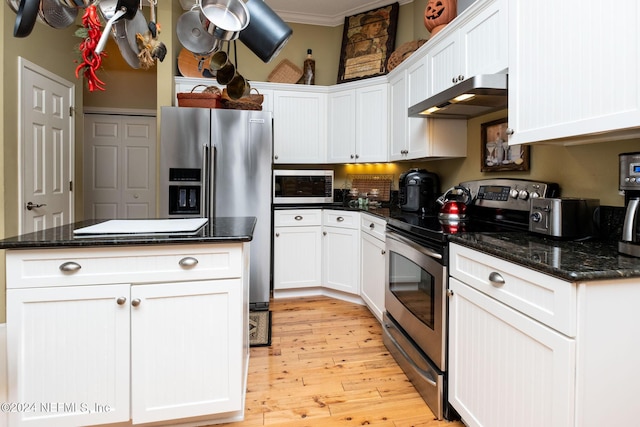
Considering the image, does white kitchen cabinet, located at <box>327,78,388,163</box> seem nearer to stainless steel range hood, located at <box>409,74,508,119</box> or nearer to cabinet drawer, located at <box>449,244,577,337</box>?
stainless steel range hood, located at <box>409,74,508,119</box>

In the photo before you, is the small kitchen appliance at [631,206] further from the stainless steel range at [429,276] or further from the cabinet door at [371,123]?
the cabinet door at [371,123]

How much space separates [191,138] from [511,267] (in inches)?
101

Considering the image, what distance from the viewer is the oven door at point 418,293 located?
1.74 m

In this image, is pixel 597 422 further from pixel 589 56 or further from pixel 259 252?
pixel 259 252

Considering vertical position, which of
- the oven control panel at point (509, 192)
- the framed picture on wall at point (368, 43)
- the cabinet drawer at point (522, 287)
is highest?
the framed picture on wall at point (368, 43)

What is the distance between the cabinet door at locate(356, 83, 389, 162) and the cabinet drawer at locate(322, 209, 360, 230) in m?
0.61

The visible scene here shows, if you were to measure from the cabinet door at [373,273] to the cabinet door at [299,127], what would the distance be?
1.14m

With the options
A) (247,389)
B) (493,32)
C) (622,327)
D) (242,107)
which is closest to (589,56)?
(493,32)

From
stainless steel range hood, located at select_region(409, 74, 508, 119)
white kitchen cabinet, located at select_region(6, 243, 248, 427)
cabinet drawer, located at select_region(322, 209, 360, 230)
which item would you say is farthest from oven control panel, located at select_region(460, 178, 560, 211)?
A: white kitchen cabinet, located at select_region(6, 243, 248, 427)

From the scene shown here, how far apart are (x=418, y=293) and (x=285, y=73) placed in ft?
9.46

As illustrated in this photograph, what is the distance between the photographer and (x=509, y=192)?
2.10 meters

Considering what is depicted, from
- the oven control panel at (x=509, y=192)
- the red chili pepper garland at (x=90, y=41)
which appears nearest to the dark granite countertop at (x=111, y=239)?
the red chili pepper garland at (x=90, y=41)

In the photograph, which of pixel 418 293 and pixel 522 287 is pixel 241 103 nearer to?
pixel 418 293

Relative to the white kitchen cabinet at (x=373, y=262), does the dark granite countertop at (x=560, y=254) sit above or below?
above
